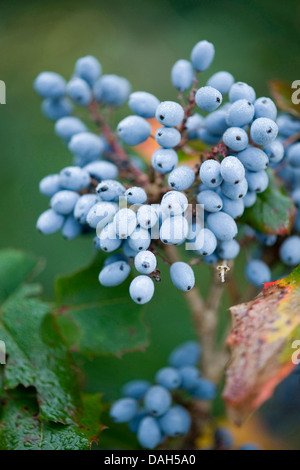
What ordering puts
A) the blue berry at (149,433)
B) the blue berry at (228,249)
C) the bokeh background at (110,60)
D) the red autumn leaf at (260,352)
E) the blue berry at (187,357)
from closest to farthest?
the red autumn leaf at (260,352), the blue berry at (228,249), the blue berry at (149,433), the blue berry at (187,357), the bokeh background at (110,60)

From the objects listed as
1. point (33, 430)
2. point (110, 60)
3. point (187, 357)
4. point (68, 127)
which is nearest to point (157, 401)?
point (187, 357)

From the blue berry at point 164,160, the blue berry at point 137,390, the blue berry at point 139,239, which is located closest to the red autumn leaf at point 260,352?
the blue berry at point 139,239

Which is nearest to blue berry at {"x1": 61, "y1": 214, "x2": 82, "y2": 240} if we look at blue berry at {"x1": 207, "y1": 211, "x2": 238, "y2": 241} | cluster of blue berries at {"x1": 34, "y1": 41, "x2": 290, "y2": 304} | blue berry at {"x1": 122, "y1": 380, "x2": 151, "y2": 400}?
cluster of blue berries at {"x1": 34, "y1": 41, "x2": 290, "y2": 304}

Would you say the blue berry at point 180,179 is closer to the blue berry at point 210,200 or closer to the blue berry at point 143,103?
the blue berry at point 210,200

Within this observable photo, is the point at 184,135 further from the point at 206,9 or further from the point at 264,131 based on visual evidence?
the point at 206,9

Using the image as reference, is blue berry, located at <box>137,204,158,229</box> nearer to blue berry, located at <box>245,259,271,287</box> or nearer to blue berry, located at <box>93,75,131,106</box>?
blue berry, located at <box>245,259,271,287</box>

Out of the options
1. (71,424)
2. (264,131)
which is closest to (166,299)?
(71,424)
